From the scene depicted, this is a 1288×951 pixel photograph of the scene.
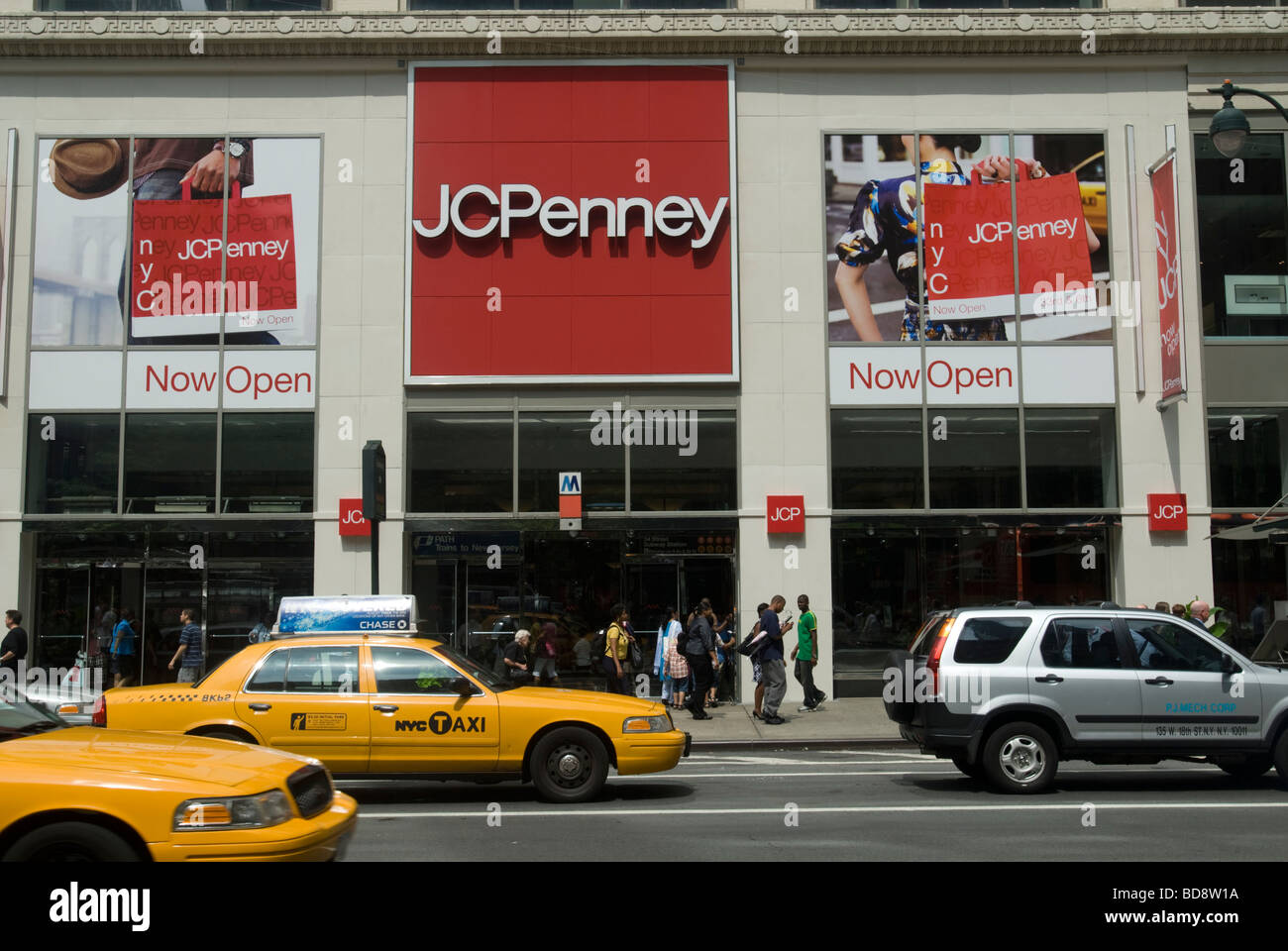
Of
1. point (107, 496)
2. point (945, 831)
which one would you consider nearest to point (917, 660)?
point (945, 831)

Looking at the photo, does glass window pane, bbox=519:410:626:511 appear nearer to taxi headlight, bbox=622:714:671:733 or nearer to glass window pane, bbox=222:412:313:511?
glass window pane, bbox=222:412:313:511

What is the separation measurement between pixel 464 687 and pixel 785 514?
10.9 metres

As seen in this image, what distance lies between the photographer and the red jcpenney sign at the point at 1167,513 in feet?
67.9

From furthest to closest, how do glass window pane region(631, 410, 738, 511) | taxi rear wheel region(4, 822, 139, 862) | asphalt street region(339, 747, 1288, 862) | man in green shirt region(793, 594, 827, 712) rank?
glass window pane region(631, 410, 738, 511)
man in green shirt region(793, 594, 827, 712)
asphalt street region(339, 747, 1288, 862)
taxi rear wheel region(4, 822, 139, 862)

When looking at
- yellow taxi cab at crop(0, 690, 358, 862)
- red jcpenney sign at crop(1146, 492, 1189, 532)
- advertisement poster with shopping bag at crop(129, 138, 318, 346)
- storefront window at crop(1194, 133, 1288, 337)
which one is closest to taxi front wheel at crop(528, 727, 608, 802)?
yellow taxi cab at crop(0, 690, 358, 862)

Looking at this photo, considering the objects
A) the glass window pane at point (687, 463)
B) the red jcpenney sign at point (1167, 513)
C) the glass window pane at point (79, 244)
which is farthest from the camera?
the glass window pane at point (79, 244)

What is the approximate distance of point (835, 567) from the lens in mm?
21000

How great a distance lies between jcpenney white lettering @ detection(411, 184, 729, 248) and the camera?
21.3 metres

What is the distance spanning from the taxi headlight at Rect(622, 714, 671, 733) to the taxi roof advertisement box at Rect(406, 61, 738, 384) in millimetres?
10907

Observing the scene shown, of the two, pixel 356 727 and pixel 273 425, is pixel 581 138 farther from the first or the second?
pixel 356 727

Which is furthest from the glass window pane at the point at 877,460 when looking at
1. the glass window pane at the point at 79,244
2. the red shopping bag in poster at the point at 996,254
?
the glass window pane at the point at 79,244

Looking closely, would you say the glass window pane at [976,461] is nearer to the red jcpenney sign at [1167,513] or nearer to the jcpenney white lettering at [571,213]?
the red jcpenney sign at [1167,513]

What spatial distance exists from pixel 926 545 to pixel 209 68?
15.4 m

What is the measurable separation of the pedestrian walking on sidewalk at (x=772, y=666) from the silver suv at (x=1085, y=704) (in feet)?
22.2
